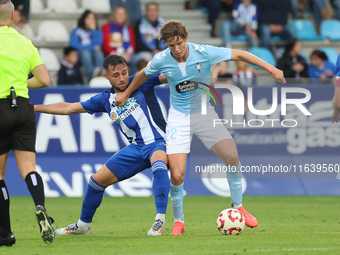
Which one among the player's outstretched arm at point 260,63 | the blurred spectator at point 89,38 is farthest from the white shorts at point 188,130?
the blurred spectator at point 89,38

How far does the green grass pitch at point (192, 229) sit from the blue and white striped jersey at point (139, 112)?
3.69ft

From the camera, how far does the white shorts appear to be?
635 cm

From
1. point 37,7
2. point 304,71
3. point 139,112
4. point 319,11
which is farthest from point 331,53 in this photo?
point 139,112

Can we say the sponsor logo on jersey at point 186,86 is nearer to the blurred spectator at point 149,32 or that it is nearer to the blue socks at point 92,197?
the blue socks at point 92,197

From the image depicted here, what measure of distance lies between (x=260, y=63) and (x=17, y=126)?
2.65 m

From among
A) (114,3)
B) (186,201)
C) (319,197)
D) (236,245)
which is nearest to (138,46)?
(114,3)

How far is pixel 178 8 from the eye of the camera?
1647 cm

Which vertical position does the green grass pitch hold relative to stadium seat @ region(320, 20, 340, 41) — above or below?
below

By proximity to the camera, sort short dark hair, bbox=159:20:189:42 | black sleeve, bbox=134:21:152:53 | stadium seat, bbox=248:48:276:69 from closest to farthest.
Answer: short dark hair, bbox=159:20:189:42
black sleeve, bbox=134:21:152:53
stadium seat, bbox=248:48:276:69

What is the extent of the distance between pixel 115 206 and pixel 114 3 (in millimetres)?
6672

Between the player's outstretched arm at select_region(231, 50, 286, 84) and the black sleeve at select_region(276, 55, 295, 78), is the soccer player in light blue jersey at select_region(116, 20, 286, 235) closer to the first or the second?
the player's outstretched arm at select_region(231, 50, 286, 84)

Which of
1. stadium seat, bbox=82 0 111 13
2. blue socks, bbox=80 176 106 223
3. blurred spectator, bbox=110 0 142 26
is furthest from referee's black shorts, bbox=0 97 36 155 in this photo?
stadium seat, bbox=82 0 111 13

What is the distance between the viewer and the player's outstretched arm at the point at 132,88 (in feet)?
20.6

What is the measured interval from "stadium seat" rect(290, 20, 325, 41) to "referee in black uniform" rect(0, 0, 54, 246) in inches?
462
